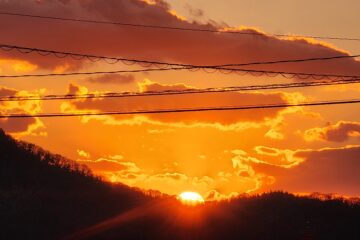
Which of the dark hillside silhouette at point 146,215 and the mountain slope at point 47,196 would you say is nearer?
the dark hillside silhouette at point 146,215

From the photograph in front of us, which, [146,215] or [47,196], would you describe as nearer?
[146,215]

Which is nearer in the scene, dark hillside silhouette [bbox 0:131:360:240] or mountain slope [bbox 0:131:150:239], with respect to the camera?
dark hillside silhouette [bbox 0:131:360:240]

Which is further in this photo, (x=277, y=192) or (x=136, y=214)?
(x=277, y=192)

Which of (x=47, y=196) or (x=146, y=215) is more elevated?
(x=47, y=196)

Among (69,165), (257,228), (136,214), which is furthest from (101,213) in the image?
(69,165)

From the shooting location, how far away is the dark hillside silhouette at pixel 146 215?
185 ft

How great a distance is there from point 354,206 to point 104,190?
30.4 metres

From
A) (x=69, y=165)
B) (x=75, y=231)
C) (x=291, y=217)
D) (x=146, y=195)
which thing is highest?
(x=69, y=165)

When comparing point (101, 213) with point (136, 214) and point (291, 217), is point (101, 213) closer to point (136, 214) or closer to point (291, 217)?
point (136, 214)

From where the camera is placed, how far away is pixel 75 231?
60.8 m

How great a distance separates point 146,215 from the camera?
62375mm

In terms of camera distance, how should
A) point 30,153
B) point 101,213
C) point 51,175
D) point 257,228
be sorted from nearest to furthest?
point 257,228 < point 101,213 < point 51,175 < point 30,153

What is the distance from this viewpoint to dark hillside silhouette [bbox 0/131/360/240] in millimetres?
56375

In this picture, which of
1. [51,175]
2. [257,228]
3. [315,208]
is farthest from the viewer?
[51,175]
